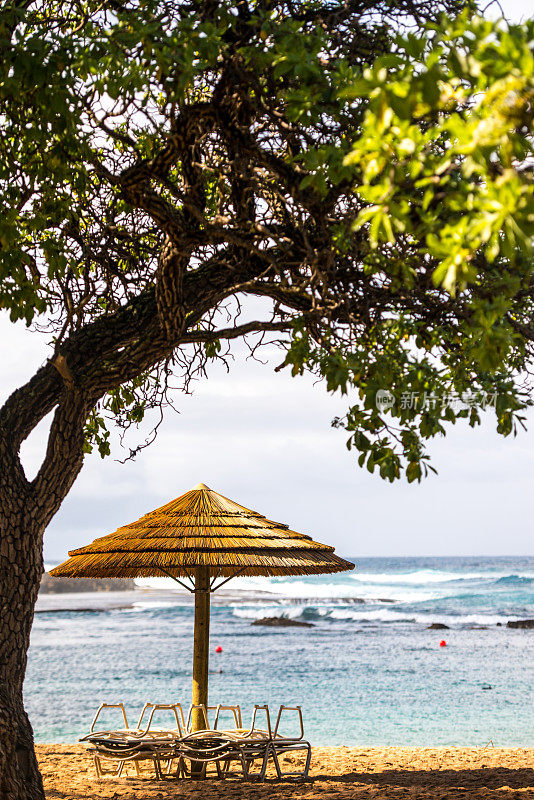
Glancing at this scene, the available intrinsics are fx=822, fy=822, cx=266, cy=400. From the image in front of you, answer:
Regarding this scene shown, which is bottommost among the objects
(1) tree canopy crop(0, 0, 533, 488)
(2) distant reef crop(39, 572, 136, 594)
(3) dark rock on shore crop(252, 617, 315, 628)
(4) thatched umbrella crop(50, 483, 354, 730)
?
(3) dark rock on shore crop(252, 617, 315, 628)

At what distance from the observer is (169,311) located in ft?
19.0

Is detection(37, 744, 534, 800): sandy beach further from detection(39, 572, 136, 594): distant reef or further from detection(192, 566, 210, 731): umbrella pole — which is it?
detection(39, 572, 136, 594): distant reef

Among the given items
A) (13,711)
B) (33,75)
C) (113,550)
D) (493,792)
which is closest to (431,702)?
(493,792)

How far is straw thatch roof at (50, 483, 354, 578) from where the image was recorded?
6.54 m

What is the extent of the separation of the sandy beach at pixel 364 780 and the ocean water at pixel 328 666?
2.98 m

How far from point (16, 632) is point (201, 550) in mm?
1540

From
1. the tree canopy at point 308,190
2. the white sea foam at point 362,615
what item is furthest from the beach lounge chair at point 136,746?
the white sea foam at point 362,615

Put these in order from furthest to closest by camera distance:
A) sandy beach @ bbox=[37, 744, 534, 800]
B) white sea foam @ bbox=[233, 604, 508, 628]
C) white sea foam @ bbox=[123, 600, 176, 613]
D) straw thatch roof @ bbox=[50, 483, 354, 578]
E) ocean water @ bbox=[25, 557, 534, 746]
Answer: white sea foam @ bbox=[123, 600, 176, 613]
white sea foam @ bbox=[233, 604, 508, 628]
ocean water @ bbox=[25, 557, 534, 746]
straw thatch roof @ bbox=[50, 483, 354, 578]
sandy beach @ bbox=[37, 744, 534, 800]

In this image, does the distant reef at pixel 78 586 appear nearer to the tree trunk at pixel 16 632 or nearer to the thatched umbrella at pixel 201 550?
the thatched umbrella at pixel 201 550

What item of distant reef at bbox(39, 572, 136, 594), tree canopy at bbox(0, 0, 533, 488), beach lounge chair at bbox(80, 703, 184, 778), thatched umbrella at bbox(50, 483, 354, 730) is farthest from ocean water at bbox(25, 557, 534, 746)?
distant reef at bbox(39, 572, 136, 594)

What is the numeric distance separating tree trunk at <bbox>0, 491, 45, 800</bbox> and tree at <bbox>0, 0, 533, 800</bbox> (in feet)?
0.04

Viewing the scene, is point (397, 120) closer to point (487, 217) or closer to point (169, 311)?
point (487, 217)

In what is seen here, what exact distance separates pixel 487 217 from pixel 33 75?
2874 millimetres

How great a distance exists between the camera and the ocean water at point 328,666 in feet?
42.6
